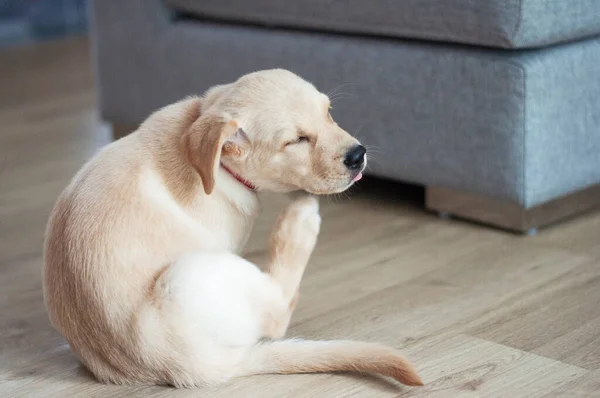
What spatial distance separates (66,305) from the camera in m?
1.33

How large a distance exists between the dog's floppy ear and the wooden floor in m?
0.31

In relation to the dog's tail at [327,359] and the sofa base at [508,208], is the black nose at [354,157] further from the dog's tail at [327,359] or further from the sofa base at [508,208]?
the sofa base at [508,208]

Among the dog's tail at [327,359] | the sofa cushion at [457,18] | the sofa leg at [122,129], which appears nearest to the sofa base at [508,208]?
the sofa cushion at [457,18]

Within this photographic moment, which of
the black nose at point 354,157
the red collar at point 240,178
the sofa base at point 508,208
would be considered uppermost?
the black nose at point 354,157

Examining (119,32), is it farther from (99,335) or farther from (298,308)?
(99,335)

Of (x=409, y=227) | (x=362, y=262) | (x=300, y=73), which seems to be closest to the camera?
(x=362, y=262)

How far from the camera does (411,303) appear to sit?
164 cm

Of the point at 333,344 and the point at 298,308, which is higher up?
the point at 333,344

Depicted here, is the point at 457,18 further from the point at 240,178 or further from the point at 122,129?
the point at 122,129

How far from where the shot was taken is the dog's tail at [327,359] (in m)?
1.29

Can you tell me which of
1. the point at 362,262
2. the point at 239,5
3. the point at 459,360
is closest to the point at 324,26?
the point at 239,5

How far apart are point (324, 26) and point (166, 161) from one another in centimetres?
91

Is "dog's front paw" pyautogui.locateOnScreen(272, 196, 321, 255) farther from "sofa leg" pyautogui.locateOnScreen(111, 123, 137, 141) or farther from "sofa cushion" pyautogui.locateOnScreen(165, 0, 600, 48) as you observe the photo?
"sofa leg" pyautogui.locateOnScreen(111, 123, 137, 141)

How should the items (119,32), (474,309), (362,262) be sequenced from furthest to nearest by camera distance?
1. (119,32)
2. (362,262)
3. (474,309)
